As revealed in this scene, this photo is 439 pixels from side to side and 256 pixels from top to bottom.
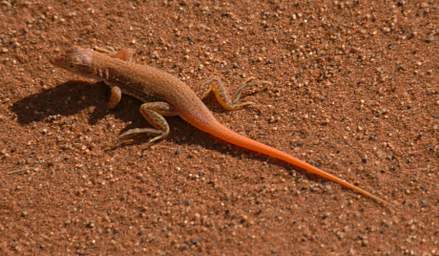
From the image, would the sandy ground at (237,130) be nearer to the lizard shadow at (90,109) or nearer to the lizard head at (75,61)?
the lizard shadow at (90,109)

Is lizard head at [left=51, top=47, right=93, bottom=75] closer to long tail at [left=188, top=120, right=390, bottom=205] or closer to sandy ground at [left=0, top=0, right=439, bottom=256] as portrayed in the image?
sandy ground at [left=0, top=0, right=439, bottom=256]

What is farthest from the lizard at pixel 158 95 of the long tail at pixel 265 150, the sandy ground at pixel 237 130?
the sandy ground at pixel 237 130

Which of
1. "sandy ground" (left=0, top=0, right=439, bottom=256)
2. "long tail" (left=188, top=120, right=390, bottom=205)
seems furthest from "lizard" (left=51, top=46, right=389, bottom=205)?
"sandy ground" (left=0, top=0, right=439, bottom=256)

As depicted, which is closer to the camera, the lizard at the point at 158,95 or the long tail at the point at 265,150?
the long tail at the point at 265,150

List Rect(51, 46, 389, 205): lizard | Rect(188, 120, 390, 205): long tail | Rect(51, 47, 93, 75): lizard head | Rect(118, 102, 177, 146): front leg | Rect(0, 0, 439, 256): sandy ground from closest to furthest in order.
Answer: Rect(0, 0, 439, 256): sandy ground, Rect(188, 120, 390, 205): long tail, Rect(51, 46, 389, 205): lizard, Rect(118, 102, 177, 146): front leg, Rect(51, 47, 93, 75): lizard head

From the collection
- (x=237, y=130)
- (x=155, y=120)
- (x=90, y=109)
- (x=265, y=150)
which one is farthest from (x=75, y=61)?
(x=265, y=150)

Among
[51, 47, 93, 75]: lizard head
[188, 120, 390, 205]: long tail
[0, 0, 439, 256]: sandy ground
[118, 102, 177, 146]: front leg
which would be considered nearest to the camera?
[0, 0, 439, 256]: sandy ground
